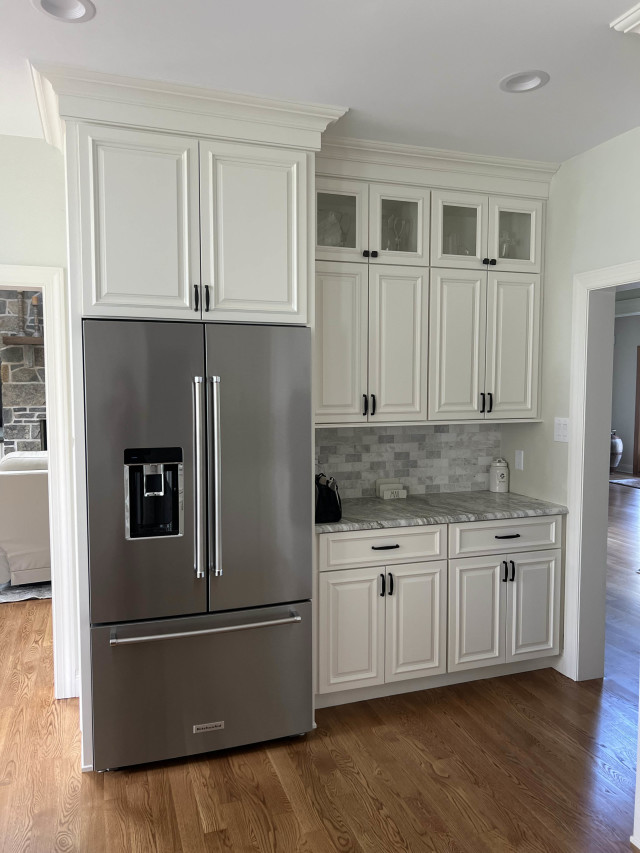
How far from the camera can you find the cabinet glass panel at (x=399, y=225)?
3.15 m

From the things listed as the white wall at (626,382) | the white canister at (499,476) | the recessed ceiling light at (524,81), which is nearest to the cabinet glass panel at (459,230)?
the recessed ceiling light at (524,81)

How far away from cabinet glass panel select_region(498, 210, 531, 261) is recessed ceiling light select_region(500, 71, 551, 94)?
3.23 feet

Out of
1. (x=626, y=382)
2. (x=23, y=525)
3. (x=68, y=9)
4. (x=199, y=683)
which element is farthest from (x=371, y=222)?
(x=626, y=382)

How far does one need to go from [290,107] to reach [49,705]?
2.99 metres

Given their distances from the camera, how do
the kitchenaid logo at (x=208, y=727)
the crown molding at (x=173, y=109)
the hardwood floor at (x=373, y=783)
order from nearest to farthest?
the hardwood floor at (x=373, y=783)
the crown molding at (x=173, y=109)
the kitchenaid logo at (x=208, y=727)

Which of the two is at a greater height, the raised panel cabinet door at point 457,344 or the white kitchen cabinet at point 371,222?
the white kitchen cabinet at point 371,222

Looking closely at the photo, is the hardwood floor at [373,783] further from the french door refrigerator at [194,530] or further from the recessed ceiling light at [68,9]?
the recessed ceiling light at [68,9]

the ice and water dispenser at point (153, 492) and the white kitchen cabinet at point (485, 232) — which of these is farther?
the white kitchen cabinet at point (485, 232)

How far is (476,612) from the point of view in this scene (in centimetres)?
319

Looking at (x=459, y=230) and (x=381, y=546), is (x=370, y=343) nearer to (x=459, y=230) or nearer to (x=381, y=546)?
(x=459, y=230)

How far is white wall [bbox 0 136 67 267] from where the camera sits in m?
2.94

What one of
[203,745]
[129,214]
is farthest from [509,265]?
[203,745]

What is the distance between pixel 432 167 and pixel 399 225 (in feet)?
1.10

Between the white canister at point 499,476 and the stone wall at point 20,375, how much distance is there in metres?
5.76
